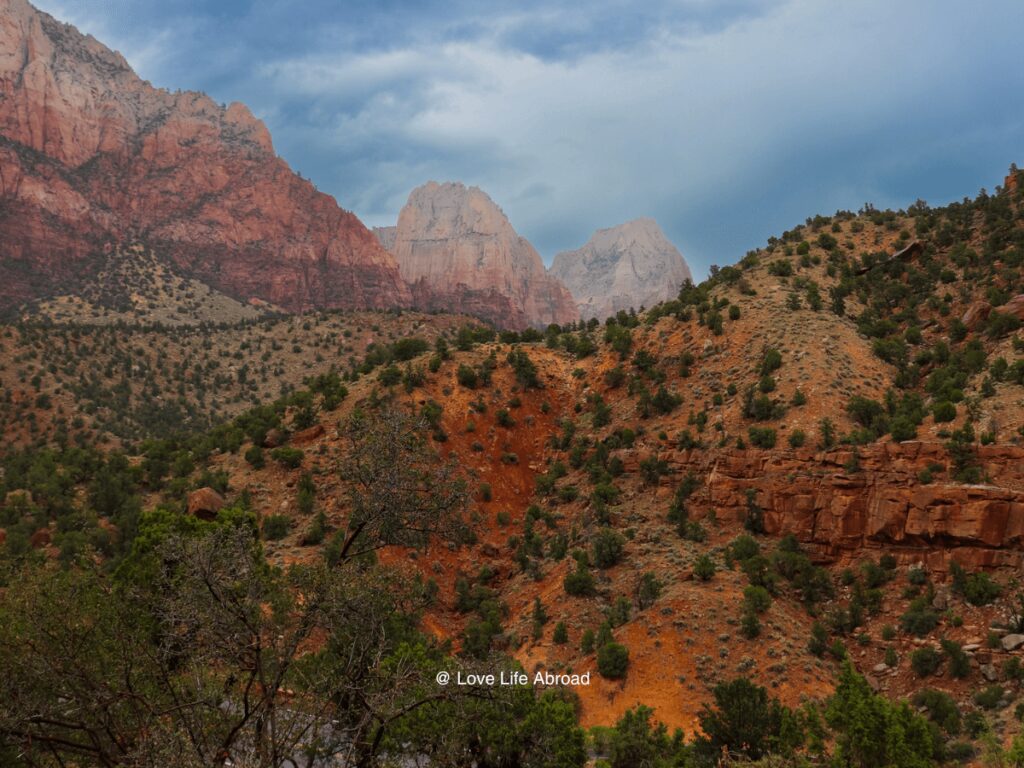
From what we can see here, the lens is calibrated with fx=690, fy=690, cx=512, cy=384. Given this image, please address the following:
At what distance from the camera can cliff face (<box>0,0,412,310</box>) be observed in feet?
433

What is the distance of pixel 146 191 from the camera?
154250 millimetres

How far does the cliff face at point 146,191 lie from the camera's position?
5202 inches

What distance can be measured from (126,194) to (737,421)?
15541 centimetres

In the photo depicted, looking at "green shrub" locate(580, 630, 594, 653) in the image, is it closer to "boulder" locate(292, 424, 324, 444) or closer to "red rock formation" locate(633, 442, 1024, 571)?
"red rock formation" locate(633, 442, 1024, 571)

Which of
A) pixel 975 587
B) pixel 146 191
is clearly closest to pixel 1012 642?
pixel 975 587

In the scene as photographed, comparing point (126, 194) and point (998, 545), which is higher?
point (126, 194)

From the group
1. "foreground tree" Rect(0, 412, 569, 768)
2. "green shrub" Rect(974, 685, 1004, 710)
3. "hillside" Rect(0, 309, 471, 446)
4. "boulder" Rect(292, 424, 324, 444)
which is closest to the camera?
"foreground tree" Rect(0, 412, 569, 768)

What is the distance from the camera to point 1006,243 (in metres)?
43.4

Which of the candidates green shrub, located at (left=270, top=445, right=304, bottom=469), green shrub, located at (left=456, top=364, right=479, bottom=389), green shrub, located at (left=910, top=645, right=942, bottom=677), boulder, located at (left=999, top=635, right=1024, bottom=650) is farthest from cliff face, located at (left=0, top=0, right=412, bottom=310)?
boulder, located at (left=999, top=635, right=1024, bottom=650)

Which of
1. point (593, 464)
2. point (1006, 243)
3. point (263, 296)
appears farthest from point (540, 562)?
point (263, 296)

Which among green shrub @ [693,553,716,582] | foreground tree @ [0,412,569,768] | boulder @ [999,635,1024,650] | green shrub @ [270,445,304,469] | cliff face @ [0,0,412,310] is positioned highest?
cliff face @ [0,0,412,310]

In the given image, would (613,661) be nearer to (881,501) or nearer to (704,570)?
(704,570)

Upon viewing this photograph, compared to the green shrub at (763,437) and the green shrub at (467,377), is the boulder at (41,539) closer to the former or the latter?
the green shrub at (467,377)

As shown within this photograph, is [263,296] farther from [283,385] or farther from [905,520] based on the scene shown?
[905,520]
